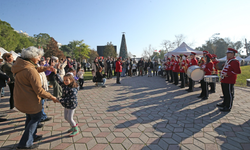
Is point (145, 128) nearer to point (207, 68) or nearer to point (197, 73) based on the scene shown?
A: point (197, 73)

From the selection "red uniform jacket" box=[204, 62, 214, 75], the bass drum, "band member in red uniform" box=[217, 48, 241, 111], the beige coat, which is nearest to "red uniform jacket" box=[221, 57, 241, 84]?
"band member in red uniform" box=[217, 48, 241, 111]

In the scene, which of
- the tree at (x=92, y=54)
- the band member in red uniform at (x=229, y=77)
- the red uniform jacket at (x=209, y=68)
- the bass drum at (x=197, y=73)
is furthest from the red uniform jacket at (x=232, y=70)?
the tree at (x=92, y=54)

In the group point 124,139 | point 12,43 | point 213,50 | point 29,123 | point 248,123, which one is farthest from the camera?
point 213,50

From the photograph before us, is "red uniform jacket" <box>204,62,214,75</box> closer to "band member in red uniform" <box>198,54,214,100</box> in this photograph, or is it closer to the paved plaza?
"band member in red uniform" <box>198,54,214,100</box>

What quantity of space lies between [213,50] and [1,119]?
2809 inches

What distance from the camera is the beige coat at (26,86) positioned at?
2391 millimetres

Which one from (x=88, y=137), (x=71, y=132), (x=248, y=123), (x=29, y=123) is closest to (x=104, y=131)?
(x=88, y=137)

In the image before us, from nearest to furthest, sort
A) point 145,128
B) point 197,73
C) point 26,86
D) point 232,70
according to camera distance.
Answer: point 26,86
point 145,128
point 232,70
point 197,73

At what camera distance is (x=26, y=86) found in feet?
8.02

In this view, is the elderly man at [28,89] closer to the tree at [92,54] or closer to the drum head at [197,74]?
the drum head at [197,74]

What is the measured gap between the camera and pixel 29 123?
8.68 feet

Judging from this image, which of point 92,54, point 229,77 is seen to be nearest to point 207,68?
point 229,77

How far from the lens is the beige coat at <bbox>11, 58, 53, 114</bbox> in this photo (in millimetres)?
2391

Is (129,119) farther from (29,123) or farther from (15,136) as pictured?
(15,136)
